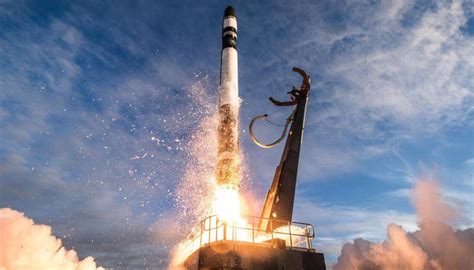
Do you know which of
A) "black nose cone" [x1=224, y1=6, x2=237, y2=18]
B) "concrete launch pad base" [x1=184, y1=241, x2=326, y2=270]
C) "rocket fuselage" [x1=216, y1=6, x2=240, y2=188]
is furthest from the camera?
"black nose cone" [x1=224, y1=6, x2=237, y2=18]

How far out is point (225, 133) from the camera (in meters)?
25.0

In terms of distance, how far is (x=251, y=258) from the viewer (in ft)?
56.3

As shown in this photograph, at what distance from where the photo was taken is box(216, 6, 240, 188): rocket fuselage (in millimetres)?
23672

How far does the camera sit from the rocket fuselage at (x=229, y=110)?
23.7 meters

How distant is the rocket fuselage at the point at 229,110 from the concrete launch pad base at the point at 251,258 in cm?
647

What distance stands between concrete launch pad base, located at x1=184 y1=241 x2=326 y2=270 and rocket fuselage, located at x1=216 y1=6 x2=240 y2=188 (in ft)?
Answer: 21.2

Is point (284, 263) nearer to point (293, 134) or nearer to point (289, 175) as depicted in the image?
point (289, 175)

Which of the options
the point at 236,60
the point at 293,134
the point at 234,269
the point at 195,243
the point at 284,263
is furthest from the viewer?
the point at 236,60

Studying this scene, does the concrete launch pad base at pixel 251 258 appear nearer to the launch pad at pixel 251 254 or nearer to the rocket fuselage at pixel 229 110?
the launch pad at pixel 251 254

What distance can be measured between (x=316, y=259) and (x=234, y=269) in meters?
5.18

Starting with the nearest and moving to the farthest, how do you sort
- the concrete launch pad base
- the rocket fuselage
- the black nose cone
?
the concrete launch pad base < the rocket fuselage < the black nose cone

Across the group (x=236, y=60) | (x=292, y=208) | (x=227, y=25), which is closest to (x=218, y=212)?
(x=292, y=208)

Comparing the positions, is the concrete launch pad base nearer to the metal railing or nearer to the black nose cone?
the metal railing

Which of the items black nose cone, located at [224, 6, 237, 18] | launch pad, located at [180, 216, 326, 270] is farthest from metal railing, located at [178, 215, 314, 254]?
black nose cone, located at [224, 6, 237, 18]
